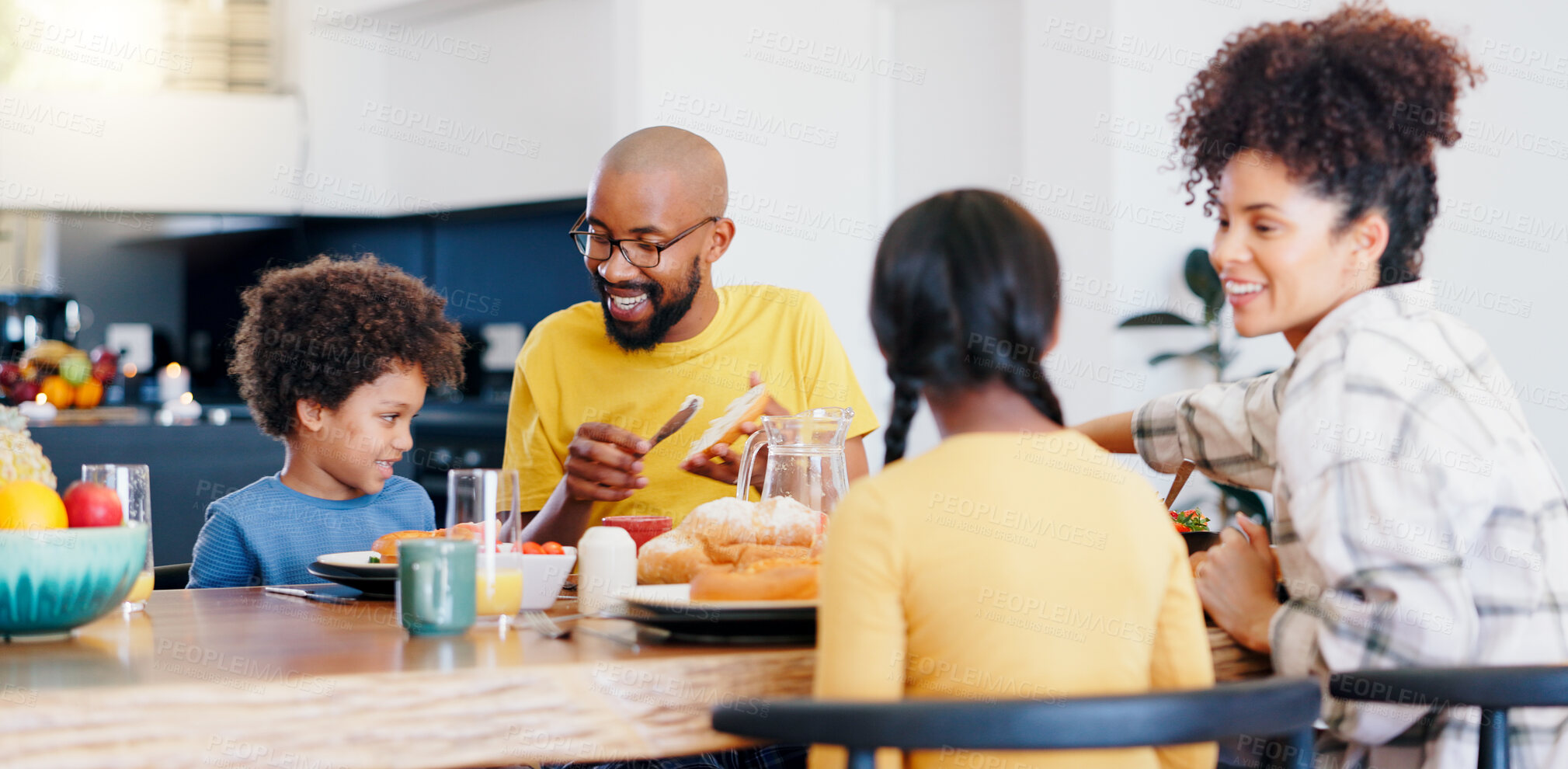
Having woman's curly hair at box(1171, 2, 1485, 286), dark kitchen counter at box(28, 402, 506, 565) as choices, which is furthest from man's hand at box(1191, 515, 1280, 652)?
dark kitchen counter at box(28, 402, 506, 565)

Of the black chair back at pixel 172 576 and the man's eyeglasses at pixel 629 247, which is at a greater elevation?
the man's eyeglasses at pixel 629 247

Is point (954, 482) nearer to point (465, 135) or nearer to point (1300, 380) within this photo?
point (1300, 380)

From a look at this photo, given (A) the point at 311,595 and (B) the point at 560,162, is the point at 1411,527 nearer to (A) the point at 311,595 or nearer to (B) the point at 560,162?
(A) the point at 311,595

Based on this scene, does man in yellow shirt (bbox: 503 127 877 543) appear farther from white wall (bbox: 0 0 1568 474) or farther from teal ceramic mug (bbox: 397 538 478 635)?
white wall (bbox: 0 0 1568 474)

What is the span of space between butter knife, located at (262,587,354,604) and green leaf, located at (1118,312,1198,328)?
3.09 m

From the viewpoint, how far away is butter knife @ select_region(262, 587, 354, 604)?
4.84ft

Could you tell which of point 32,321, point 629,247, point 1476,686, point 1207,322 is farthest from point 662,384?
point 32,321

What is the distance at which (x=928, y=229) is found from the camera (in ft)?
3.37

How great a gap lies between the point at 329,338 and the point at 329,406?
0.11 metres

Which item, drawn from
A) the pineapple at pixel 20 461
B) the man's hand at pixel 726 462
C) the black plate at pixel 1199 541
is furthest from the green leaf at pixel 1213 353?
the pineapple at pixel 20 461

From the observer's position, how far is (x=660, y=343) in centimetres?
238

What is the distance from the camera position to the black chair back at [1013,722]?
2.72 ft

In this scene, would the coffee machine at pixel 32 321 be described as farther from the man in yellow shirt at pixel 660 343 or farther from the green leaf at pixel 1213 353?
the green leaf at pixel 1213 353

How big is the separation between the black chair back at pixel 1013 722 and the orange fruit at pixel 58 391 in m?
4.54
